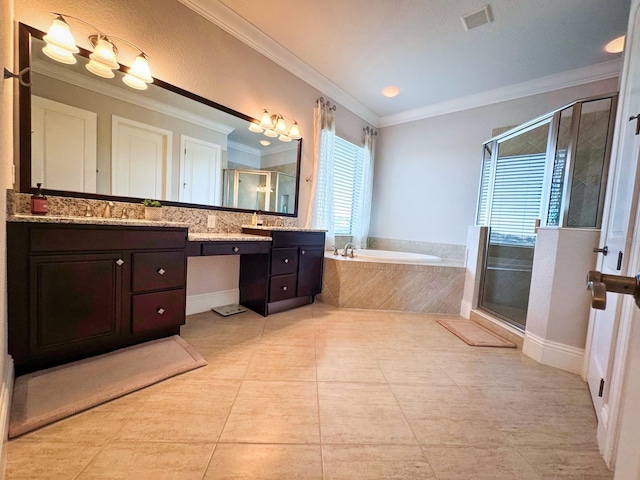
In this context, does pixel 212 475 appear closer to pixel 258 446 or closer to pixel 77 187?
pixel 258 446

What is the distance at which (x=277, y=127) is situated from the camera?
8.84 feet

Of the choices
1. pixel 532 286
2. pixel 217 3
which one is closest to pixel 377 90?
pixel 217 3

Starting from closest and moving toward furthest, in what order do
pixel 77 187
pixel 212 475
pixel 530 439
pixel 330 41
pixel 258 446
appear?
pixel 212 475
pixel 258 446
pixel 530 439
pixel 77 187
pixel 330 41

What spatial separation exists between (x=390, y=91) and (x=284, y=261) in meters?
2.57

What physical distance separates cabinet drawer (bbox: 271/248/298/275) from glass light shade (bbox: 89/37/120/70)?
1725mm

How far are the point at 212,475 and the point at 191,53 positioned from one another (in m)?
2.72

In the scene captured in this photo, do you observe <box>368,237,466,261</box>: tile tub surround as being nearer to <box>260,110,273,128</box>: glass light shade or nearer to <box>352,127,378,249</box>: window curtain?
<box>352,127,378,249</box>: window curtain

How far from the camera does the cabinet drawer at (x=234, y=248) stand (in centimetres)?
196

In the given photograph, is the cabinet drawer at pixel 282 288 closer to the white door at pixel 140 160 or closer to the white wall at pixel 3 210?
the white door at pixel 140 160

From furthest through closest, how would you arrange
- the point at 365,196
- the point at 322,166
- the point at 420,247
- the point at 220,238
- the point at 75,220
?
the point at 365,196 < the point at 420,247 < the point at 322,166 < the point at 220,238 < the point at 75,220

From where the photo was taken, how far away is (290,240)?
2510 mm

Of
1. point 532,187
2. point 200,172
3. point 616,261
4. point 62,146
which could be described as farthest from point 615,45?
point 62,146

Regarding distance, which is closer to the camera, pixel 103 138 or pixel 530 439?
pixel 530 439

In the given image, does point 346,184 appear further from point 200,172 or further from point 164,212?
point 164,212
